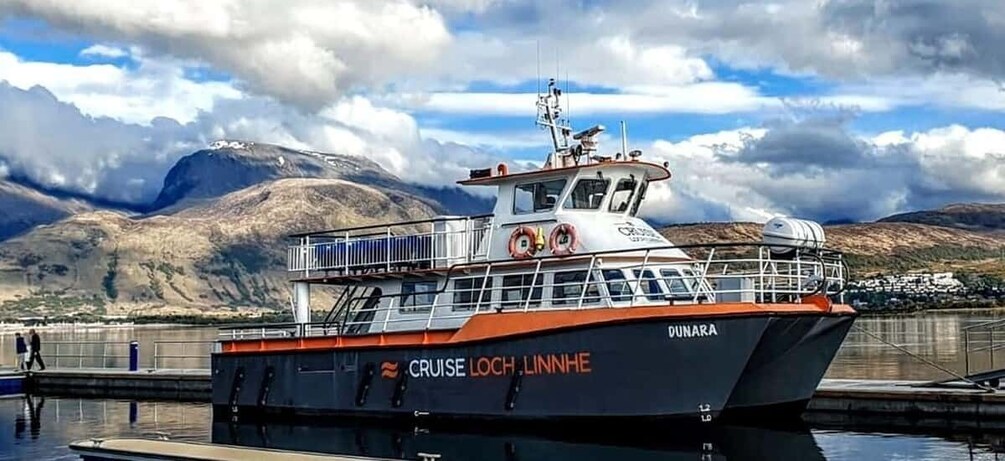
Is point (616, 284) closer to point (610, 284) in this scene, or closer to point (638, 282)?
point (610, 284)

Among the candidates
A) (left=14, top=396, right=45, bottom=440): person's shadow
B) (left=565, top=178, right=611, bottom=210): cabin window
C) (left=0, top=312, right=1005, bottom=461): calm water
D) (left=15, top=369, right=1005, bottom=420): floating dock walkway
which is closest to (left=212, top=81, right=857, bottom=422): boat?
(left=565, top=178, right=611, bottom=210): cabin window

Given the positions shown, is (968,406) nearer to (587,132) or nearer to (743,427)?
(743,427)

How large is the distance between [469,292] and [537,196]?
239cm

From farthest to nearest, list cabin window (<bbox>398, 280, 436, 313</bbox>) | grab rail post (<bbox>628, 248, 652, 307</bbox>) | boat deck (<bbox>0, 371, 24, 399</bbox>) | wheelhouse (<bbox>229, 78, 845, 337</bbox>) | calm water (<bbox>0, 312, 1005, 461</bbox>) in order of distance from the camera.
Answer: boat deck (<bbox>0, 371, 24, 399</bbox>)
cabin window (<bbox>398, 280, 436, 313</bbox>)
wheelhouse (<bbox>229, 78, 845, 337</bbox>)
grab rail post (<bbox>628, 248, 652, 307</bbox>)
calm water (<bbox>0, 312, 1005, 461</bbox>)

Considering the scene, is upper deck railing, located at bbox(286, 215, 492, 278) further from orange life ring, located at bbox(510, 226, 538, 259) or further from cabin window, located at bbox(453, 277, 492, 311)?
orange life ring, located at bbox(510, 226, 538, 259)

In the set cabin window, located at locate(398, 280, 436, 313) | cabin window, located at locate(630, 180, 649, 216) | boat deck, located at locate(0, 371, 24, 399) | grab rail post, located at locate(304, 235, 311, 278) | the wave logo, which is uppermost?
cabin window, located at locate(630, 180, 649, 216)

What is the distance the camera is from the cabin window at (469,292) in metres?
24.4

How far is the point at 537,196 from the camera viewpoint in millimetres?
24797

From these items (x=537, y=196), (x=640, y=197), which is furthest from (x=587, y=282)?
(x=640, y=197)

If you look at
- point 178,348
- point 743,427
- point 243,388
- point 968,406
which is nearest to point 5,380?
point 243,388

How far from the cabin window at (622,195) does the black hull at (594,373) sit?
12.8ft

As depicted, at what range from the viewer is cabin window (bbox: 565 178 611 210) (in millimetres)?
24422

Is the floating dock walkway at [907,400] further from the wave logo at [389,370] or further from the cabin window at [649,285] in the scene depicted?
the wave logo at [389,370]

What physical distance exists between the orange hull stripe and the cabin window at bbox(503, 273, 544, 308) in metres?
0.88
